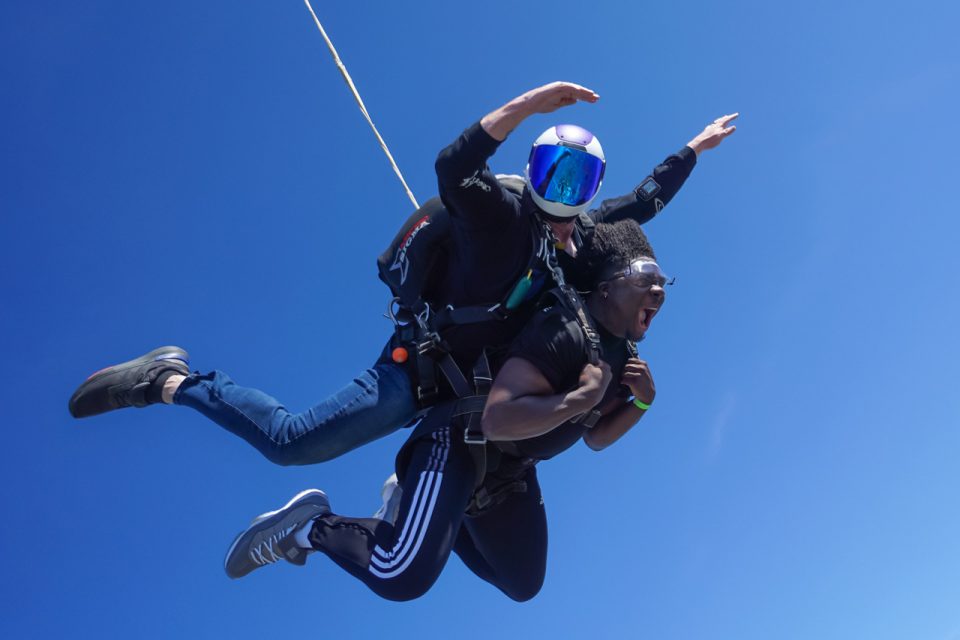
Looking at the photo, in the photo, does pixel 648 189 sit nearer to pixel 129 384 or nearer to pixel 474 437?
pixel 474 437

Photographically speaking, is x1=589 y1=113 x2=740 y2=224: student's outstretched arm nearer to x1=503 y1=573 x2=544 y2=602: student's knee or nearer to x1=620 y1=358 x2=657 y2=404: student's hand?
x1=620 y1=358 x2=657 y2=404: student's hand

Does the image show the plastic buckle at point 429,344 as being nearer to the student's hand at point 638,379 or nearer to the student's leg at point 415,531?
the student's leg at point 415,531

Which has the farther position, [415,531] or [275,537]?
[275,537]

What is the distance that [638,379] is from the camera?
5430 millimetres

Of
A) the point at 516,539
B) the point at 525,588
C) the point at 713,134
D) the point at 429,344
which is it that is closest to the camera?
the point at 429,344

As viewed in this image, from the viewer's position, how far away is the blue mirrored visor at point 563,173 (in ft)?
16.6

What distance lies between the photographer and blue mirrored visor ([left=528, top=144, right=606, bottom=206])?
5051mm

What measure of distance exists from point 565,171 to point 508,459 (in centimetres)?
165

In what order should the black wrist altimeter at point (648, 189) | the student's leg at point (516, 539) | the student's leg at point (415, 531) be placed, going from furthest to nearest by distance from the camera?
1. the black wrist altimeter at point (648, 189)
2. the student's leg at point (516, 539)
3. the student's leg at point (415, 531)

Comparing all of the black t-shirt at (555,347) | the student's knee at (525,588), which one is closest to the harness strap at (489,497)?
the student's knee at (525,588)

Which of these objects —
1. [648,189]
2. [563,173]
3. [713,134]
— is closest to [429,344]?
[563,173]

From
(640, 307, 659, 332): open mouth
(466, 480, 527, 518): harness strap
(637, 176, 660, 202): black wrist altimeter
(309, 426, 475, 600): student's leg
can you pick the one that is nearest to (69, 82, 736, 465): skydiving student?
(309, 426, 475, 600): student's leg

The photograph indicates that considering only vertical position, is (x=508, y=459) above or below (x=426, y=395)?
below

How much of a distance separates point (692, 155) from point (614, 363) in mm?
1825
